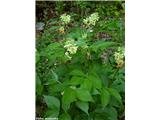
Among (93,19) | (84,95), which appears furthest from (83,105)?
(93,19)

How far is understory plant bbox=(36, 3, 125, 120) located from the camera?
1.52 m

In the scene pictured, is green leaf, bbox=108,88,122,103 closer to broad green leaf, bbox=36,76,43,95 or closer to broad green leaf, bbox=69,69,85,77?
broad green leaf, bbox=69,69,85,77

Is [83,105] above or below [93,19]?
below

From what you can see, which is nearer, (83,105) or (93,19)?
(83,105)

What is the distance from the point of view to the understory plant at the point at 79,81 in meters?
1.52

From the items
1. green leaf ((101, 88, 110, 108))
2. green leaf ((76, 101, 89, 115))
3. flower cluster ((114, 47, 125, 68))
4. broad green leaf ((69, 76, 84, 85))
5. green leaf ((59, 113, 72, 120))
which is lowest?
green leaf ((59, 113, 72, 120))

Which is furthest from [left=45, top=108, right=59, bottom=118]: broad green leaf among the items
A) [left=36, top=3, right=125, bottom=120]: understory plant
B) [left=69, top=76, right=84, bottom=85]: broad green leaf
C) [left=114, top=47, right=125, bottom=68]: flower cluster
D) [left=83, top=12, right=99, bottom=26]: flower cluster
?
[left=83, top=12, right=99, bottom=26]: flower cluster

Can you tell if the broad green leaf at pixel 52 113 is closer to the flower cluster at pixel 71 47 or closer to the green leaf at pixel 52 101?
the green leaf at pixel 52 101

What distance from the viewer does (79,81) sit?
5.00ft

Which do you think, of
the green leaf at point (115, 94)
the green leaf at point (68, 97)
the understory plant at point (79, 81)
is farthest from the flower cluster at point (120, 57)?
the green leaf at point (68, 97)

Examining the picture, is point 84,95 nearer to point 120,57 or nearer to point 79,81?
point 79,81
